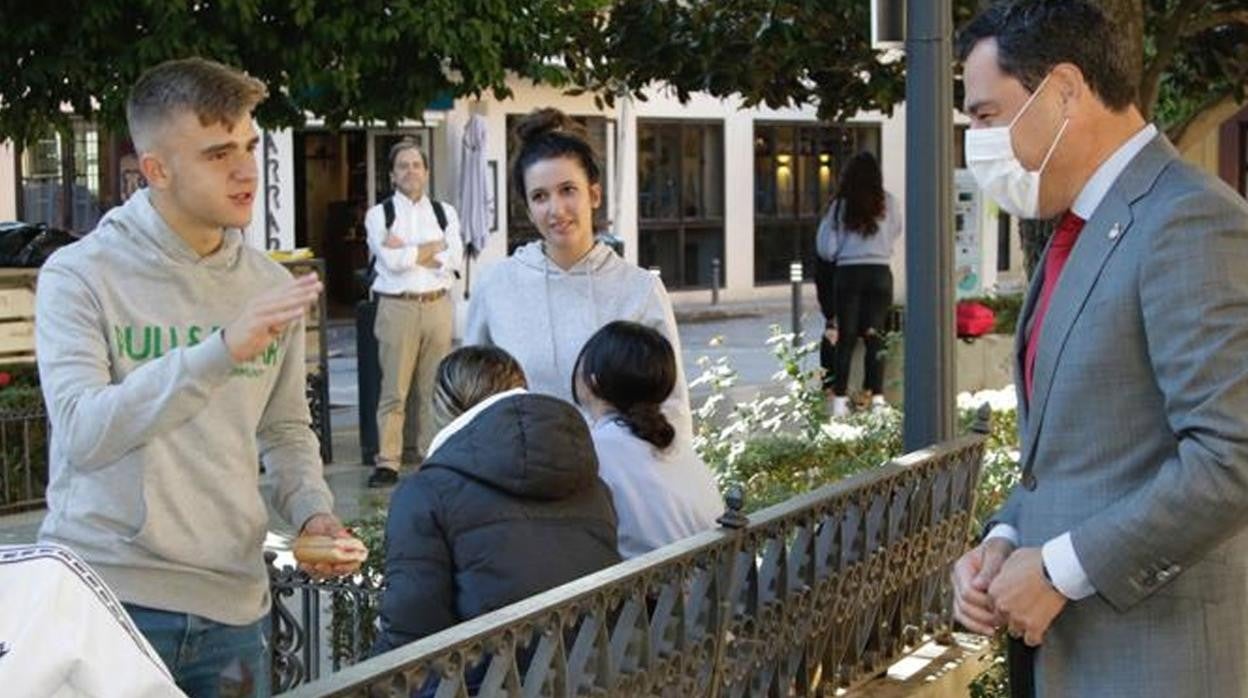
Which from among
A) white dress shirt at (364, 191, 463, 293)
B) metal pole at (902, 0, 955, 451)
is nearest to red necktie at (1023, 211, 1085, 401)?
metal pole at (902, 0, 955, 451)

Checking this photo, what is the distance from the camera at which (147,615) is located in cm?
366

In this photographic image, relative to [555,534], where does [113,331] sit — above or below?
above

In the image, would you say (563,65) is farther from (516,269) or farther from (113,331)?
(113,331)

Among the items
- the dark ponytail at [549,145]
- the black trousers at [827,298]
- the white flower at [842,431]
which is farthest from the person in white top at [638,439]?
the black trousers at [827,298]

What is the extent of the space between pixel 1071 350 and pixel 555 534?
1574 millimetres

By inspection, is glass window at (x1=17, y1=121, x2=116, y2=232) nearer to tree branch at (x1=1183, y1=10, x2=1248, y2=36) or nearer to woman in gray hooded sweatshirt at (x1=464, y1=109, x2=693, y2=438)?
tree branch at (x1=1183, y1=10, x2=1248, y2=36)

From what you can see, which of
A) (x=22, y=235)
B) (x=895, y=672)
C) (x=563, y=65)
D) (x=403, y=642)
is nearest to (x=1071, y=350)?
(x=403, y=642)

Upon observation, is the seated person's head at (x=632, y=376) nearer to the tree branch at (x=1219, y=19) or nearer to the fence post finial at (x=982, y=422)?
the fence post finial at (x=982, y=422)

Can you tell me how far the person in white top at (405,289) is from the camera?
11.5m

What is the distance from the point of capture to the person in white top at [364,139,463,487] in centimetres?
1148

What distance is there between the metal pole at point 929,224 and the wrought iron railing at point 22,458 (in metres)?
5.53

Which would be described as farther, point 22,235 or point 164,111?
point 22,235

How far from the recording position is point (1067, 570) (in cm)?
298

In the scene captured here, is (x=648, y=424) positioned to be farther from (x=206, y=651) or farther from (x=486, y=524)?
(x=206, y=651)
